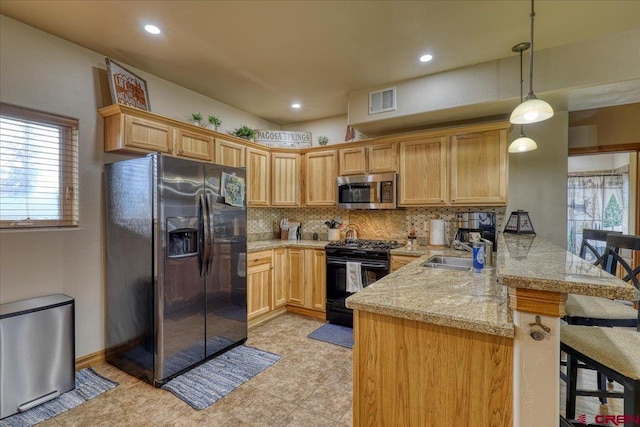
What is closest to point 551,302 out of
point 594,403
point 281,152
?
point 594,403

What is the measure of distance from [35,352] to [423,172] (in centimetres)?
386

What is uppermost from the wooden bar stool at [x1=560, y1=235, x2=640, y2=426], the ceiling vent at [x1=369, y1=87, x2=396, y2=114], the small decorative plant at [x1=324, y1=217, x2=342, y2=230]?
the ceiling vent at [x1=369, y1=87, x2=396, y2=114]

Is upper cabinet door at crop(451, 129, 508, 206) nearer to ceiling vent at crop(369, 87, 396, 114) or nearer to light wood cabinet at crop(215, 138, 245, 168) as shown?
ceiling vent at crop(369, 87, 396, 114)

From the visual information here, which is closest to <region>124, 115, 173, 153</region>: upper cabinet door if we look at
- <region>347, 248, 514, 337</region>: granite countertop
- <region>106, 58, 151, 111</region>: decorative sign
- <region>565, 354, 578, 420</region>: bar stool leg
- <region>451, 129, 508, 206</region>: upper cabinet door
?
<region>106, 58, 151, 111</region>: decorative sign

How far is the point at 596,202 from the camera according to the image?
17.9 feet

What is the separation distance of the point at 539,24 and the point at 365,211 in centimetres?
260

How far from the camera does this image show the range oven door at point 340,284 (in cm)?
344

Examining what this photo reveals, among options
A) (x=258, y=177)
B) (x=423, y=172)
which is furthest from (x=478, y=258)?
(x=258, y=177)

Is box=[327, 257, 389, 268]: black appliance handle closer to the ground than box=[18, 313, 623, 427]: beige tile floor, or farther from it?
farther from it

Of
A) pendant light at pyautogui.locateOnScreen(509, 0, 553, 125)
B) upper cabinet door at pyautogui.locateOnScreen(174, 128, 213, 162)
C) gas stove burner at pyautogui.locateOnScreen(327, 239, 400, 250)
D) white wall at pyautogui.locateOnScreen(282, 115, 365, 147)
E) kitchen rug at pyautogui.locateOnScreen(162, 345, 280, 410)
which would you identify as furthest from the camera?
white wall at pyautogui.locateOnScreen(282, 115, 365, 147)

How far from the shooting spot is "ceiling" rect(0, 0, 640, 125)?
2.09 m

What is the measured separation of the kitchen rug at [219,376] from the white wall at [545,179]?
3.15 meters

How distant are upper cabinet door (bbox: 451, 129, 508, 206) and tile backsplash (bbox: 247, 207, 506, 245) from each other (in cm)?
36

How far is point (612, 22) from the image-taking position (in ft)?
7.40
